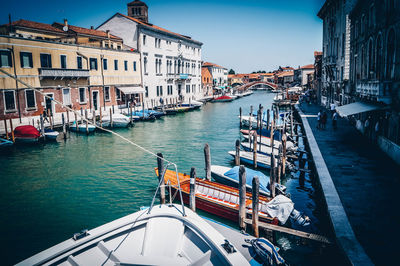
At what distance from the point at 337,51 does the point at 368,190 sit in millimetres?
23411

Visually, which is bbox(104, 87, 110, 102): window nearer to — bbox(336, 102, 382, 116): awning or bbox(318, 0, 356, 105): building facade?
bbox(318, 0, 356, 105): building facade

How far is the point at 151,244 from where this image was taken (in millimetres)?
5977

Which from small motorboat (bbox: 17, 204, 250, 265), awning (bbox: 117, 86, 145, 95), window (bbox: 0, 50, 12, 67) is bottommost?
small motorboat (bbox: 17, 204, 250, 265)

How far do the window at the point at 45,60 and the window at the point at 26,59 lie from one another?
1.02m

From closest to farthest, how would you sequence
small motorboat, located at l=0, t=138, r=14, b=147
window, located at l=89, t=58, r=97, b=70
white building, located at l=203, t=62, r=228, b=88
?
small motorboat, located at l=0, t=138, r=14, b=147
window, located at l=89, t=58, r=97, b=70
white building, located at l=203, t=62, r=228, b=88

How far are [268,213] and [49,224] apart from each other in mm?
7259

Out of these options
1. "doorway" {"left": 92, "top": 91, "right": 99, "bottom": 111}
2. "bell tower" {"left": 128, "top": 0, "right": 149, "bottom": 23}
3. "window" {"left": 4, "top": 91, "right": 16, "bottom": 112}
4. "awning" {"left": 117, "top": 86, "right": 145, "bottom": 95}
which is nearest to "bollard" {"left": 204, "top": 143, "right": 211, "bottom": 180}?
"window" {"left": 4, "top": 91, "right": 16, "bottom": 112}

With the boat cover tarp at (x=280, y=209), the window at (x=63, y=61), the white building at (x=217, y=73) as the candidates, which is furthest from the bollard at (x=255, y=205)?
the white building at (x=217, y=73)

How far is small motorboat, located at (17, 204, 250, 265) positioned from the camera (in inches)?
202

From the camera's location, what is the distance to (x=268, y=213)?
28.3ft

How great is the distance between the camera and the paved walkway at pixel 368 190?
660 centimetres

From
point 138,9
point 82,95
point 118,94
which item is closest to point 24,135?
point 82,95

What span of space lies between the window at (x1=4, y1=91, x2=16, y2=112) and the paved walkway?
2308 centimetres

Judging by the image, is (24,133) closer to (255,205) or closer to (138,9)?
(255,205)
